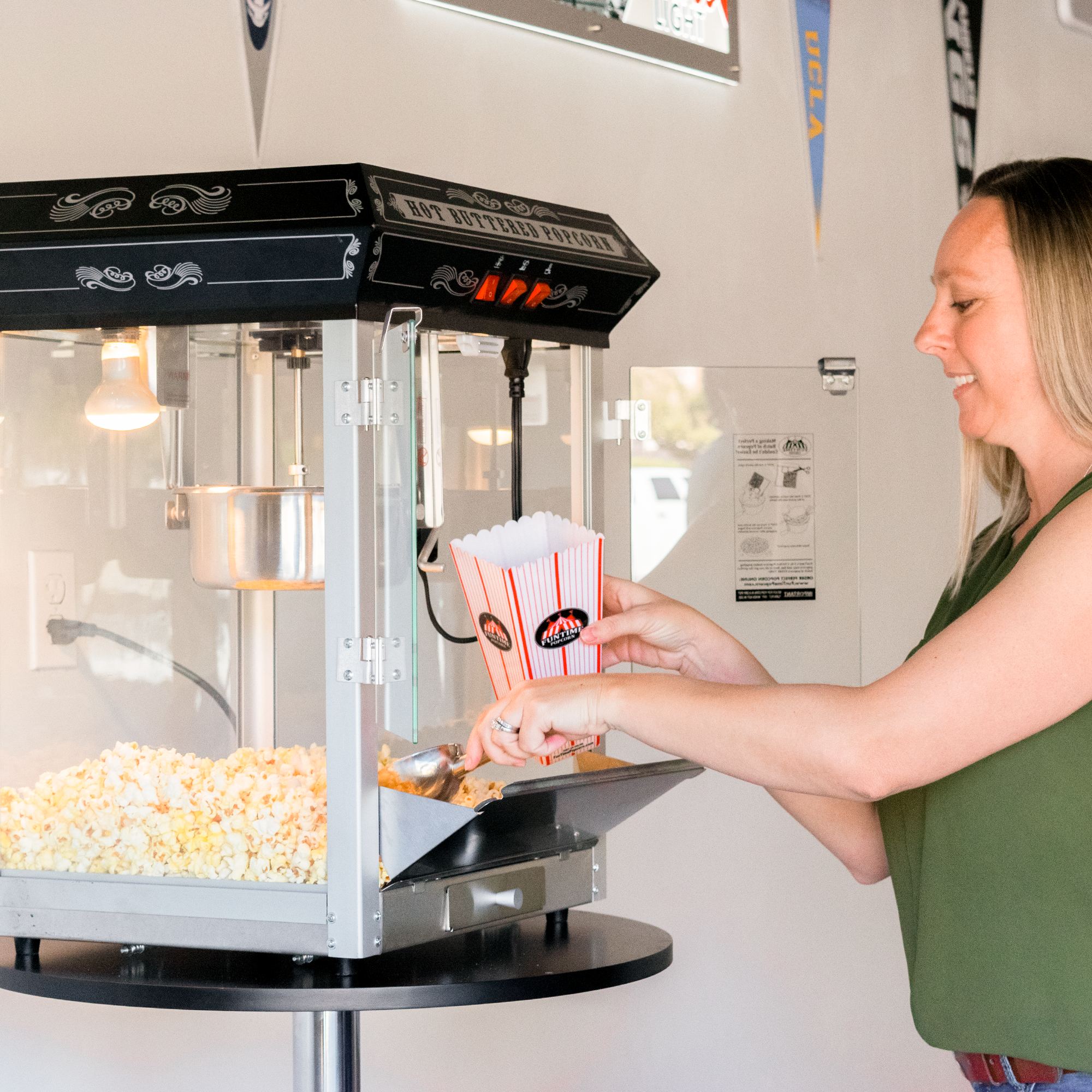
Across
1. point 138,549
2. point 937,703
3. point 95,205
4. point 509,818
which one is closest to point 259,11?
point 95,205

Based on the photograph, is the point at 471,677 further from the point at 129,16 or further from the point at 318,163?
the point at 129,16

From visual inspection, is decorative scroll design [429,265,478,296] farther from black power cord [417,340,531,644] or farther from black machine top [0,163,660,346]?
black power cord [417,340,531,644]

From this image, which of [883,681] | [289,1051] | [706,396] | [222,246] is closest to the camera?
[883,681]

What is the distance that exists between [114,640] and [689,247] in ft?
5.39

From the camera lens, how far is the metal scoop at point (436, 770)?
60.0 inches

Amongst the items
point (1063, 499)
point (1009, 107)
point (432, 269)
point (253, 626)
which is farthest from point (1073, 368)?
point (1009, 107)

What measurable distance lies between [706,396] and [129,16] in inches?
52.4

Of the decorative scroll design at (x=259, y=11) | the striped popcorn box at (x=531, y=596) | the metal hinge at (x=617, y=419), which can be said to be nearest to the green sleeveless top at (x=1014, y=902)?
the striped popcorn box at (x=531, y=596)

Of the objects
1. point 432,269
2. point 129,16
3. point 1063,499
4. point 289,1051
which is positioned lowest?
point 289,1051

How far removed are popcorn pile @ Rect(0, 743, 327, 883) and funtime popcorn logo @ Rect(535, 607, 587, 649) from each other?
0.30 meters

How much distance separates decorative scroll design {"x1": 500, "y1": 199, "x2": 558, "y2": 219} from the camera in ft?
5.21

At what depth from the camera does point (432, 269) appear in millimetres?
1474

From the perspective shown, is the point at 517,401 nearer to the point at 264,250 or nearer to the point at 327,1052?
the point at 264,250

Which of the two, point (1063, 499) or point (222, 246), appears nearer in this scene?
point (1063, 499)
